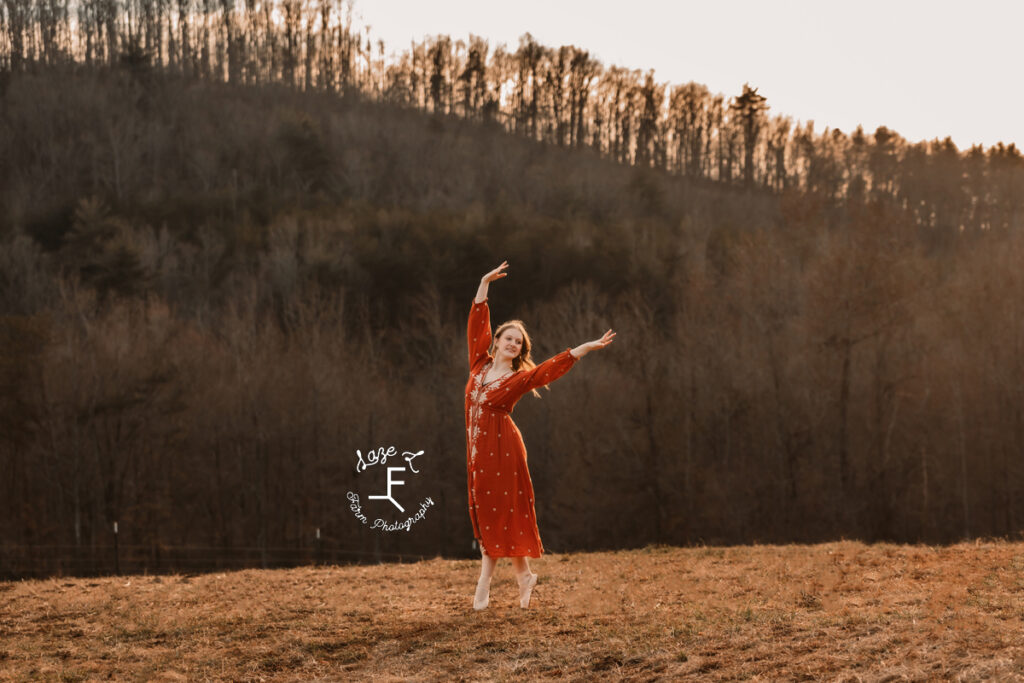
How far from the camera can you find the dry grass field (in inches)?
256

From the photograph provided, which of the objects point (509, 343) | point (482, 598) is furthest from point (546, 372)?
point (482, 598)

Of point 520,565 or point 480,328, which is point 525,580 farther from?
point 480,328

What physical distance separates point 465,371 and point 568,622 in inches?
1329

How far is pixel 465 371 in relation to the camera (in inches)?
1642

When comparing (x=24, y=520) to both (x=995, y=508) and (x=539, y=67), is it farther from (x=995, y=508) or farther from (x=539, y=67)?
(x=539, y=67)

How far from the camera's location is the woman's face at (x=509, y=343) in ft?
27.7

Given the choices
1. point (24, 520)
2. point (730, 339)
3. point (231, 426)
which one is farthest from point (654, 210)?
point (24, 520)

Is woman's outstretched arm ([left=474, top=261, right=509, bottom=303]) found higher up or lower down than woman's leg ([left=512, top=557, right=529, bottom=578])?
higher up

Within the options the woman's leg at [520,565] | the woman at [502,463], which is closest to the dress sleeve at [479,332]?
the woman at [502,463]

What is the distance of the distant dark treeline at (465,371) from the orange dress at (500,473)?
2296 centimetres

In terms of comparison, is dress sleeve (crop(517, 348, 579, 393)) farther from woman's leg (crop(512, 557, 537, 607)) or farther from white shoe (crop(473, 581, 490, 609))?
white shoe (crop(473, 581, 490, 609))

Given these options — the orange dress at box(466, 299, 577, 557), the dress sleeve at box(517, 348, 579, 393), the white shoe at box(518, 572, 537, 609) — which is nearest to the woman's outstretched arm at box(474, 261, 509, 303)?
the orange dress at box(466, 299, 577, 557)

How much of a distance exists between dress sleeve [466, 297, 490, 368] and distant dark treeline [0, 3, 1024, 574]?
904 inches

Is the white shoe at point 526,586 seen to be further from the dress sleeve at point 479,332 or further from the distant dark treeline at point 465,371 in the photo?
the distant dark treeline at point 465,371
